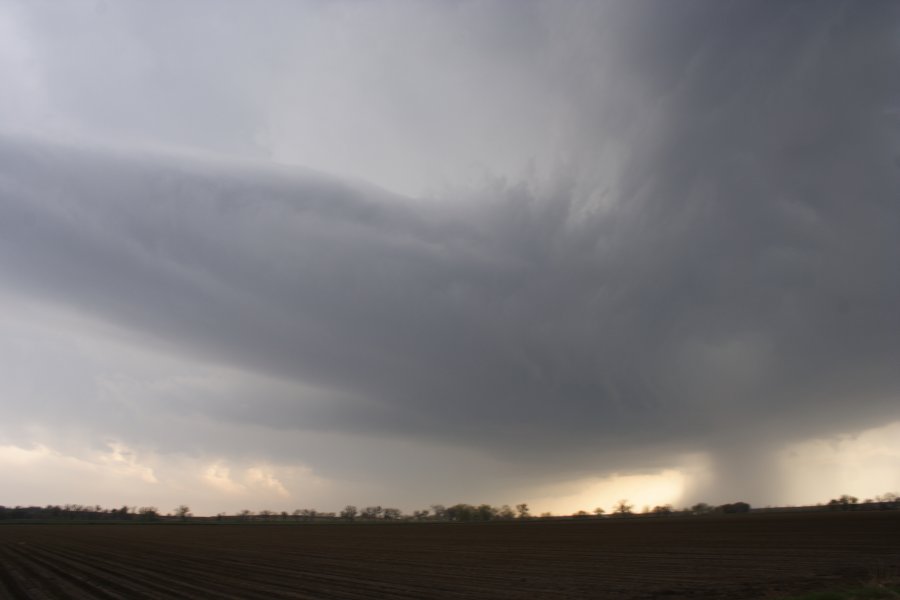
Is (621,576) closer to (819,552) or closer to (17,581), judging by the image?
(819,552)

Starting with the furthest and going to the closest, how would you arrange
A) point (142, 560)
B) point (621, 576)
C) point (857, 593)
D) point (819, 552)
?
point (142, 560)
point (819, 552)
point (621, 576)
point (857, 593)

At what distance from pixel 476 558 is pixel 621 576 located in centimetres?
1682

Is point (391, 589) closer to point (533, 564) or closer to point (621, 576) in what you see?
point (621, 576)

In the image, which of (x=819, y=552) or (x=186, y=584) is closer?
(x=186, y=584)

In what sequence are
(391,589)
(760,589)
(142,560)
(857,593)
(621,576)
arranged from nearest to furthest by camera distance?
(857,593) → (760,589) → (391,589) → (621,576) → (142,560)

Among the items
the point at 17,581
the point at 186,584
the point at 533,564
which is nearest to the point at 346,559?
the point at 533,564

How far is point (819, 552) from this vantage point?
37.4 meters

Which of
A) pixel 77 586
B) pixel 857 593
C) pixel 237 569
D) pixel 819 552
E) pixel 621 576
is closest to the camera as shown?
pixel 857 593

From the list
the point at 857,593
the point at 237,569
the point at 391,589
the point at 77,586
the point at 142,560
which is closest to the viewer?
the point at 857,593

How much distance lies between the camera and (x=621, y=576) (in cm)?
2806

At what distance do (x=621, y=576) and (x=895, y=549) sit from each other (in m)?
22.2

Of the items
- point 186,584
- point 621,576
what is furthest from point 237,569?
point 621,576

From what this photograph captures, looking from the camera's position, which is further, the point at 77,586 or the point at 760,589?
the point at 77,586

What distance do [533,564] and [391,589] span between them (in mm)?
14926
